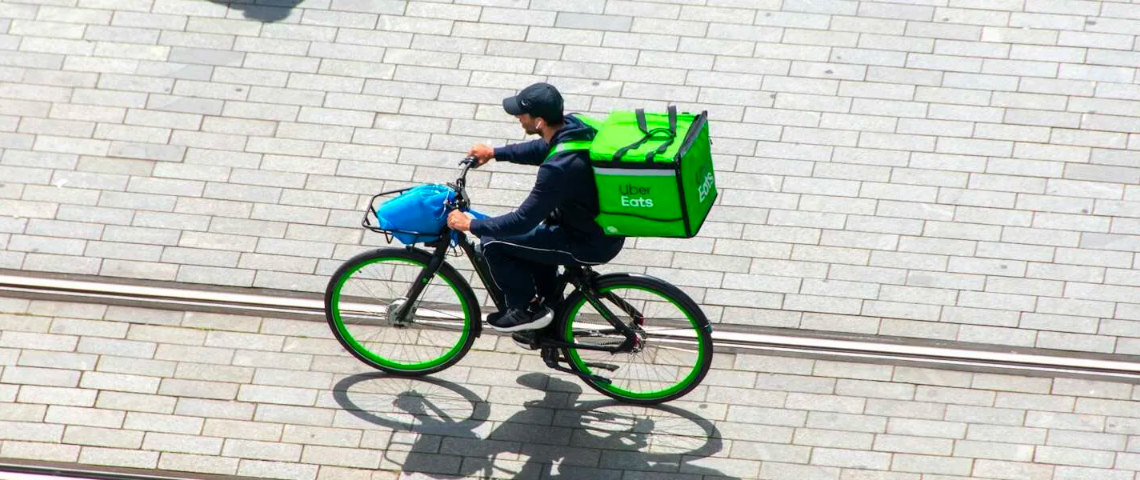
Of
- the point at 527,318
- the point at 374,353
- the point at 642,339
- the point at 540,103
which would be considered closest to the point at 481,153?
the point at 540,103

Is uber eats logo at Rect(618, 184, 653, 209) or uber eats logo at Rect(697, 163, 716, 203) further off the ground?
uber eats logo at Rect(697, 163, 716, 203)

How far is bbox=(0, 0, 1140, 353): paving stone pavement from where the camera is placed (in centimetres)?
840

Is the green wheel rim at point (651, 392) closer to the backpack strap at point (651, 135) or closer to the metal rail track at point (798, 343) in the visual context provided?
the metal rail track at point (798, 343)

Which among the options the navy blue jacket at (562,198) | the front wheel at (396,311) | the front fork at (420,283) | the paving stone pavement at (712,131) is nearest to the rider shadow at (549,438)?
the front wheel at (396,311)

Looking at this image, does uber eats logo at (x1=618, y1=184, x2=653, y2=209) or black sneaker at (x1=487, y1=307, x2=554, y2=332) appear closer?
uber eats logo at (x1=618, y1=184, x2=653, y2=209)

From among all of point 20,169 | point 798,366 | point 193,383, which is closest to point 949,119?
point 798,366

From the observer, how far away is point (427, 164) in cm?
927

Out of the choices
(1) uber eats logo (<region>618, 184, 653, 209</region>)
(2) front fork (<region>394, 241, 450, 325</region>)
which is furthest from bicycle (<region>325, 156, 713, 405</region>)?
(1) uber eats logo (<region>618, 184, 653, 209</region>)

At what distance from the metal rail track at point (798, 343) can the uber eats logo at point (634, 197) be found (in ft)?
3.57

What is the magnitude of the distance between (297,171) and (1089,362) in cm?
521

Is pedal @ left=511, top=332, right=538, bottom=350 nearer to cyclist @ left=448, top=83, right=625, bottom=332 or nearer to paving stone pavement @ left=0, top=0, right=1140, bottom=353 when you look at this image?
cyclist @ left=448, top=83, right=625, bottom=332

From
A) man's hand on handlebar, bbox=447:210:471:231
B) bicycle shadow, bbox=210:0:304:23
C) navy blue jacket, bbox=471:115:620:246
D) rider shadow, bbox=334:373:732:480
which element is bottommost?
rider shadow, bbox=334:373:732:480

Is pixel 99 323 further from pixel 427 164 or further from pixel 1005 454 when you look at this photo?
pixel 1005 454

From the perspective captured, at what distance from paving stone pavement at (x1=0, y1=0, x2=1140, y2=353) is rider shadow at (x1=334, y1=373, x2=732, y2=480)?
3.47ft
